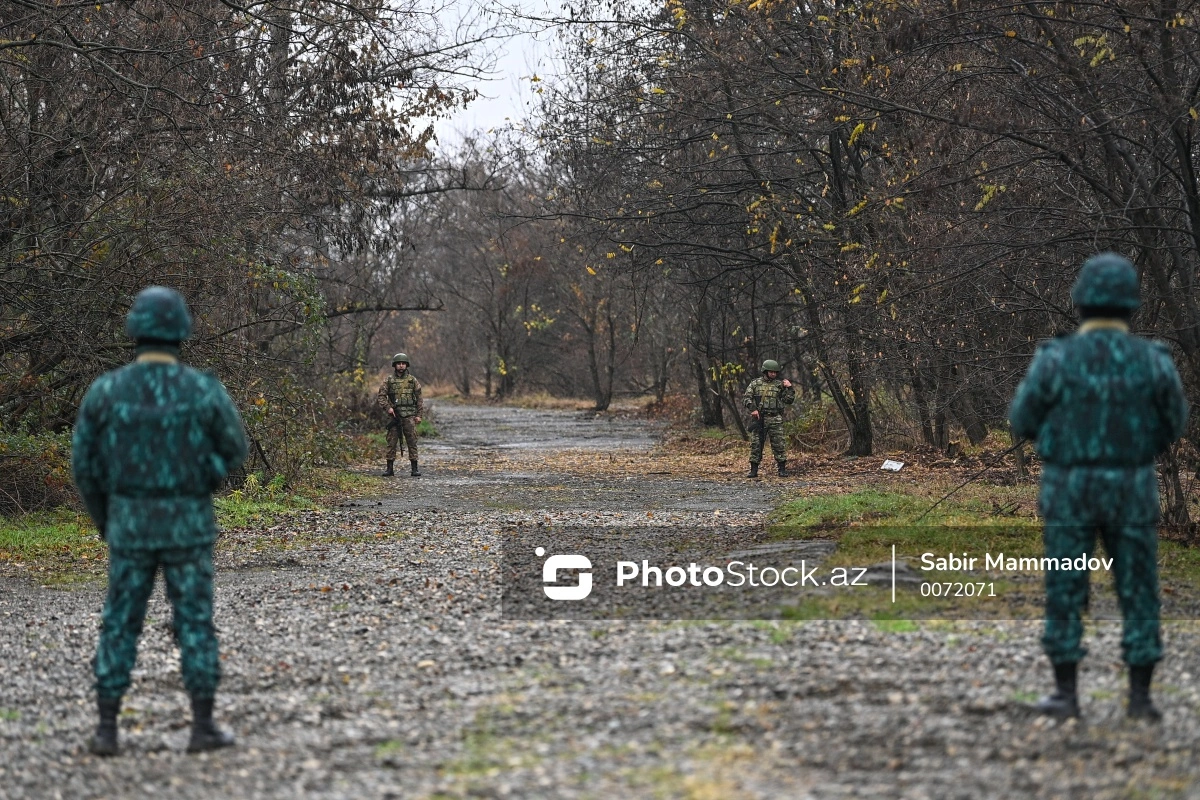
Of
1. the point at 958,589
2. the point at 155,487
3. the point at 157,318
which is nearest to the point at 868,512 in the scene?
the point at 958,589

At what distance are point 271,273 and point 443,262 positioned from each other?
169 feet

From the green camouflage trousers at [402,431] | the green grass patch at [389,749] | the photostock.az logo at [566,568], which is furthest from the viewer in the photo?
the green camouflage trousers at [402,431]

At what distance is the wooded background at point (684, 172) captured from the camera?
1238cm

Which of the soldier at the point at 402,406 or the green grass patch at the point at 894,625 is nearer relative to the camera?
the green grass patch at the point at 894,625

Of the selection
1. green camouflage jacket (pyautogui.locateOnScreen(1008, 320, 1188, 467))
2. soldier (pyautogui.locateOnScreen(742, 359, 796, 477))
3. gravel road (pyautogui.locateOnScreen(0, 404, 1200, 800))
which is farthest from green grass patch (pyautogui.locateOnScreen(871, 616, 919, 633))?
soldier (pyautogui.locateOnScreen(742, 359, 796, 477))

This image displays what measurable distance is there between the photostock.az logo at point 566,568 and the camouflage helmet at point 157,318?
4.79 metres

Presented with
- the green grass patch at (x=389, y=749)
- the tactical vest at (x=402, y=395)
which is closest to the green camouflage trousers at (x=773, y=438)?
the tactical vest at (x=402, y=395)

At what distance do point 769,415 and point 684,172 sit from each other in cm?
425

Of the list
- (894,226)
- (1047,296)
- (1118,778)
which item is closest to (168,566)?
(1118,778)

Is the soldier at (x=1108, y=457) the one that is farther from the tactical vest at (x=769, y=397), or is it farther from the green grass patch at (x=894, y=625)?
the tactical vest at (x=769, y=397)

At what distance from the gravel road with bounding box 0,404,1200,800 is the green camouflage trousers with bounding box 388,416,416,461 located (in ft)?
43.8

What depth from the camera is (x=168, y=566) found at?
650 centimetres

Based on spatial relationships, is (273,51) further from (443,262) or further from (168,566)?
(443,262)

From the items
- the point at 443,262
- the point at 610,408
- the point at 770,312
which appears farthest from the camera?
the point at 443,262
